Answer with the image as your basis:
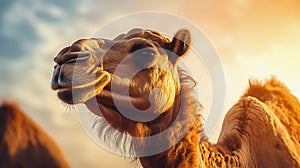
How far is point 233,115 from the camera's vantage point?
5777mm

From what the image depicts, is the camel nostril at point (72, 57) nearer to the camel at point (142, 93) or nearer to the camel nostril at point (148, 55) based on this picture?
the camel at point (142, 93)

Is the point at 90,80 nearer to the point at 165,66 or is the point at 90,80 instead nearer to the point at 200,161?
the point at 165,66

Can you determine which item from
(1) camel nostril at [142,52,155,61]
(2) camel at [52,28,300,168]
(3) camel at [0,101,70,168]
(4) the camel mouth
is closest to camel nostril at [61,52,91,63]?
(2) camel at [52,28,300,168]

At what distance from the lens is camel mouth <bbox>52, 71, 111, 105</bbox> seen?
388 cm

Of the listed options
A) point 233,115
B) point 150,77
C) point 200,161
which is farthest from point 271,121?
point 150,77

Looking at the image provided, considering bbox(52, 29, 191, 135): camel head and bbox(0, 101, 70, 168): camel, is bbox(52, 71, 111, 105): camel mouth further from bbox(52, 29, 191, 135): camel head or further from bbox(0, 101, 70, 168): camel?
bbox(0, 101, 70, 168): camel

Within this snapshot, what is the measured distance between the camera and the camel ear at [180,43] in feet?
14.7

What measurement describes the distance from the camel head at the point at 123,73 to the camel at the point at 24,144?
16.3 inches

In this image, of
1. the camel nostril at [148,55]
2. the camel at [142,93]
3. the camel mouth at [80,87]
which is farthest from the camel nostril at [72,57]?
the camel nostril at [148,55]

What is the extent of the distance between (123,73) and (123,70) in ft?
0.06

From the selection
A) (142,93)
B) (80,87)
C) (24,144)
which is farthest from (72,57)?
(24,144)

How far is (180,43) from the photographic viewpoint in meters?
4.48

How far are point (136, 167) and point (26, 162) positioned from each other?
2.42 feet

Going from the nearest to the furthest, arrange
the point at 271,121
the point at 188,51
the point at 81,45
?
1. the point at 81,45
2. the point at 188,51
3. the point at 271,121
